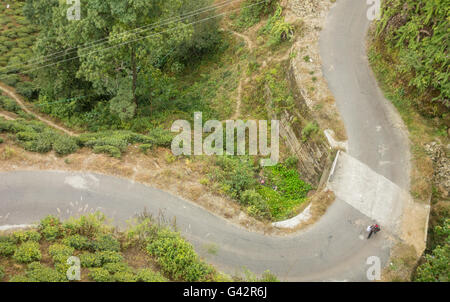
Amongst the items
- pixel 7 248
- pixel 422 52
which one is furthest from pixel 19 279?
pixel 422 52

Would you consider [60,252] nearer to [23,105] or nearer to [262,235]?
[262,235]

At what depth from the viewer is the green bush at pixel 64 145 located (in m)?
18.6

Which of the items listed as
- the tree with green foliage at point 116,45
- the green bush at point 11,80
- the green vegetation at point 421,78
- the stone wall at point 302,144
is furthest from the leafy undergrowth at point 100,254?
the green bush at point 11,80

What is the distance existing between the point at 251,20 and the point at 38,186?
22567mm

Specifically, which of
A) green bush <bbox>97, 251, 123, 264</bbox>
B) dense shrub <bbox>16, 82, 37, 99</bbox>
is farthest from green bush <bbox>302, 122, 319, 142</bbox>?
dense shrub <bbox>16, 82, 37, 99</bbox>

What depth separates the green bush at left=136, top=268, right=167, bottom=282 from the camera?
12.6m

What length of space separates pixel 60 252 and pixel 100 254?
146cm

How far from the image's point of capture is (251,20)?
31.0 m

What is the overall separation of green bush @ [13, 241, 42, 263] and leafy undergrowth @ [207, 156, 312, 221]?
801 centimetres

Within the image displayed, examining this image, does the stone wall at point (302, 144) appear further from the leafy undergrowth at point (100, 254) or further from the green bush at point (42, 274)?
the green bush at point (42, 274)

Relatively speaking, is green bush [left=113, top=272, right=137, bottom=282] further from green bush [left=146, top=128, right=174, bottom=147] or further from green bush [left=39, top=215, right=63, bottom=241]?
green bush [left=146, top=128, right=174, bottom=147]
